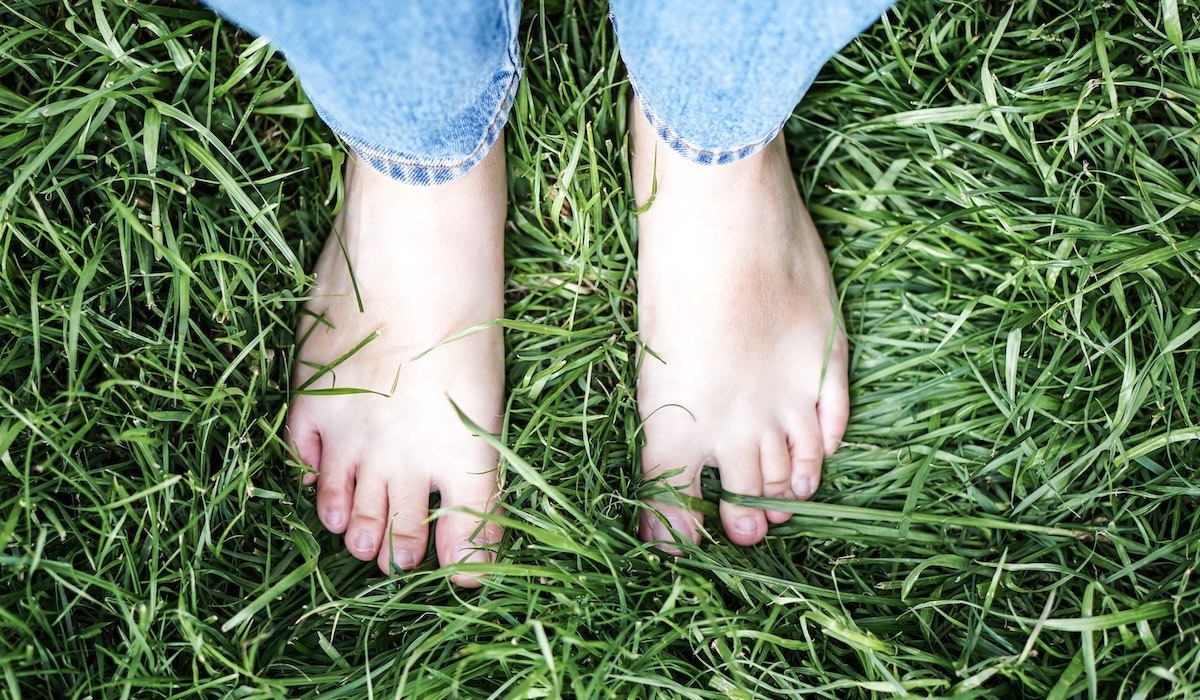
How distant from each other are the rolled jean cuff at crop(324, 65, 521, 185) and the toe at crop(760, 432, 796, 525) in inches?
19.3

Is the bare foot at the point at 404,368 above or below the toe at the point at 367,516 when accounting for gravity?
above

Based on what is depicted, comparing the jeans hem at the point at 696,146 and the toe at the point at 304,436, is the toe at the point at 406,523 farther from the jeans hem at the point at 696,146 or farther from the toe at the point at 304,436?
the jeans hem at the point at 696,146

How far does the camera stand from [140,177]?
845 mm

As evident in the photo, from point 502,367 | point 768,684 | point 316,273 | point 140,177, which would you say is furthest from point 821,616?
point 140,177

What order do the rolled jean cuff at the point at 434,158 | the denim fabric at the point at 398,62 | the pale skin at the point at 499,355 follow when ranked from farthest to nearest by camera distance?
the pale skin at the point at 499,355 → the rolled jean cuff at the point at 434,158 → the denim fabric at the point at 398,62

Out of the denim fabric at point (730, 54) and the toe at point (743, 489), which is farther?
the toe at point (743, 489)

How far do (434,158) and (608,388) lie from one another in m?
0.40

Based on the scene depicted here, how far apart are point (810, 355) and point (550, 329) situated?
1.05 feet

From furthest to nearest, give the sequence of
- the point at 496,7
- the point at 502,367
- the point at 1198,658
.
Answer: the point at 502,367, the point at 1198,658, the point at 496,7

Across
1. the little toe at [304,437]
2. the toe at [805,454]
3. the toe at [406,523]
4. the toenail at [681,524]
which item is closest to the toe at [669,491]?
the toenail at [681,524]

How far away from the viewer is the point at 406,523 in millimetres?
956

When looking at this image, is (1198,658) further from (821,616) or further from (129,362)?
(129,362)

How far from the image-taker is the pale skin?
2.98 ft

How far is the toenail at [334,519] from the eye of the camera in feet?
3.15
